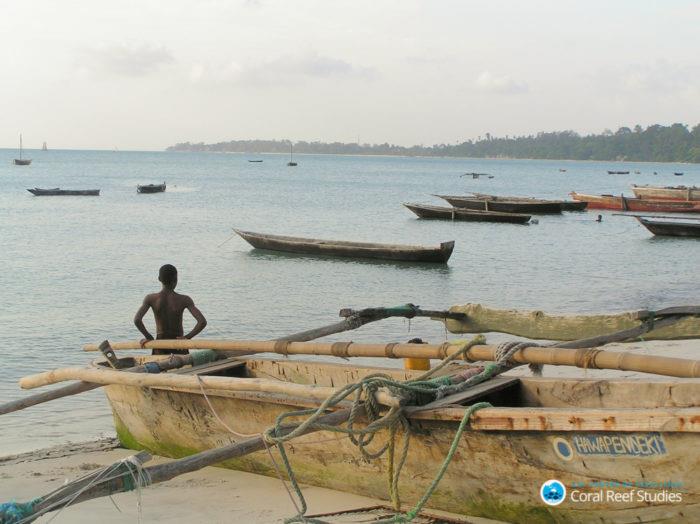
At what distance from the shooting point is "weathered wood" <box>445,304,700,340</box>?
28.6 ft

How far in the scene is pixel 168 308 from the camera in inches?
338

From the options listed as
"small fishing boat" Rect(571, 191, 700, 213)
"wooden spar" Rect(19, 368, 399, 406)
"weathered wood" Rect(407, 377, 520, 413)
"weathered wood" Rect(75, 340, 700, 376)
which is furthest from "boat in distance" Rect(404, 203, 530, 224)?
"weathered wood" Rect(407, 377, 520, 413)

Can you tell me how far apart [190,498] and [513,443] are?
2.97m

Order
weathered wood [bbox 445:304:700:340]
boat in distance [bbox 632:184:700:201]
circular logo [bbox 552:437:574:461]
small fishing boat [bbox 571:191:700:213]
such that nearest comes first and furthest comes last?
circular logo [bbox 552:437:574:461] → weathered wood [bbox 445:304:700:340] → small fishing boat [bbox 571:191:700:213] → boat in distance [bbox 632:184:700:201]

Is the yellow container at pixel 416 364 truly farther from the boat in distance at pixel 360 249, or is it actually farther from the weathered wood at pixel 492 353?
the boat in distance at pixel 360 249

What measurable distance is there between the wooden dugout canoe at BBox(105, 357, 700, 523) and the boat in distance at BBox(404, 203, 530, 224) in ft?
116

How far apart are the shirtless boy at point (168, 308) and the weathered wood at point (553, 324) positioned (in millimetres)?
3253

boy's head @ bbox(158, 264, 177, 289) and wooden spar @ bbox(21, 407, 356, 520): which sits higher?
boy's head @ bbox(158, 264, 177, 289)

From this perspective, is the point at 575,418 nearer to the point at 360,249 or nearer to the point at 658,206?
the point at 360,249

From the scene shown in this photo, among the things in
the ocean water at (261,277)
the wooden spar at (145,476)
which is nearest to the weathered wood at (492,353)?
the wooden spar at (145,476)

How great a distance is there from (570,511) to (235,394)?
2.69 m

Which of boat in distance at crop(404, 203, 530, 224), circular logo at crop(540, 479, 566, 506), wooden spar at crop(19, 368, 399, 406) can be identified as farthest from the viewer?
boat in distance at crop(404, 203, 530, 224)

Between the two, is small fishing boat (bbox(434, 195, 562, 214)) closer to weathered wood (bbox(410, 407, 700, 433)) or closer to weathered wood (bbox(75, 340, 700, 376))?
weathered wood (bbox(75, 340, 700, 376))

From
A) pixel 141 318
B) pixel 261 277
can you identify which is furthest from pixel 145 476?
pixel 261 277
